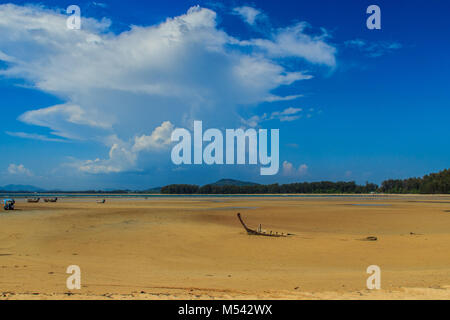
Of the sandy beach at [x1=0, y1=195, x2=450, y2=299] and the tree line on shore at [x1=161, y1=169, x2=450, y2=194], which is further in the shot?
the tree line on shore at [x1=161, y1=169, x2=450, y2=194]

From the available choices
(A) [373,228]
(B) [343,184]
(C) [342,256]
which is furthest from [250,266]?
(B) [343,184]

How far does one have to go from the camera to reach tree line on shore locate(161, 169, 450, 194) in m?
125

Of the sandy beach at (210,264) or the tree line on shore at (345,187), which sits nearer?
the sandy beach at (210,264)

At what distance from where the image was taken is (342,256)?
1520 cm

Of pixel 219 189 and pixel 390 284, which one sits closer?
pixel 390 284

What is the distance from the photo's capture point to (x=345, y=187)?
174750mm

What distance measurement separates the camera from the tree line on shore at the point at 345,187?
12506 centimetres

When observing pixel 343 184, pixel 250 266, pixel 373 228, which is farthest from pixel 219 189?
pixel 250 266

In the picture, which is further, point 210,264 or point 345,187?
point 345,187

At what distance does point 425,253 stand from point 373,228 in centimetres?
1095
